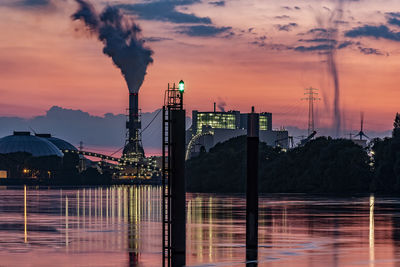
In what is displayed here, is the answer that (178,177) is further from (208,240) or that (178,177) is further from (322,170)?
(322,170)

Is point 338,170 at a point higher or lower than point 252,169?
lower

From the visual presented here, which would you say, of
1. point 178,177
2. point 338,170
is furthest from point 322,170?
point 178,177

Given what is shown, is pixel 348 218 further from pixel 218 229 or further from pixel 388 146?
pixel 388 146

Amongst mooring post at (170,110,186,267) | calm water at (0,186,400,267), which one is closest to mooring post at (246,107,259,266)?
calm water at (0,186,400,267)

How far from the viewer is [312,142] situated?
198 metres

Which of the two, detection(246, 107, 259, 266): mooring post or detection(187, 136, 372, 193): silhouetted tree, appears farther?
detection(187, 136, 372, 193): silhouetted tree

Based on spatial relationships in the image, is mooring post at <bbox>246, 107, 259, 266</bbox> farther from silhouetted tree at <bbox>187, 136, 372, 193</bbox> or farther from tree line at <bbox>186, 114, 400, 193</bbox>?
silhouetted tree at <bbox>187, 136, 372, 193</bbox>

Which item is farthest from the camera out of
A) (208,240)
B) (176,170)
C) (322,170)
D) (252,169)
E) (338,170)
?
(322,170)

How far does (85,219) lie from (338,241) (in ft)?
98.8

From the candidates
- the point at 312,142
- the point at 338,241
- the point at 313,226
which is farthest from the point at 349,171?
the point at 338,241

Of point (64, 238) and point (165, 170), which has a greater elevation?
point (165, 170)

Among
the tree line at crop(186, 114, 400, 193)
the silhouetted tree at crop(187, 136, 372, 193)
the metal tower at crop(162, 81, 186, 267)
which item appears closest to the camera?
the metal tower at crop(162, 81, 186, 267)

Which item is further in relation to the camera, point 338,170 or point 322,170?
point 322,170

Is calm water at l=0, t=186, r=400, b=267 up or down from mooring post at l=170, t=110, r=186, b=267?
down
